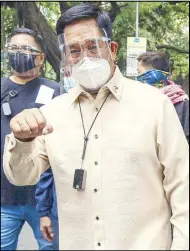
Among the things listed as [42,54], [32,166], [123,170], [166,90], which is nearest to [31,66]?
[42,54]

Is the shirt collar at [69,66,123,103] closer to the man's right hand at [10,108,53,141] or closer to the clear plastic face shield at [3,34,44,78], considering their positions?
the man's right hand at [10,108,53,141]

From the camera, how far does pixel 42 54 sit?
3.57m

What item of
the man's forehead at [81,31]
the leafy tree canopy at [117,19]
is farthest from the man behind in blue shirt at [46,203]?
the leafy tree canopy at [117,19]

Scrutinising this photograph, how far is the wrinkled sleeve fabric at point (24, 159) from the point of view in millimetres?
1899

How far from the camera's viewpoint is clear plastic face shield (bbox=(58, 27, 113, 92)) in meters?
2.09

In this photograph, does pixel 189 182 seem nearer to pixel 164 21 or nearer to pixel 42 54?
pixel 42 54

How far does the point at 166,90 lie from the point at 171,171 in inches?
46.8

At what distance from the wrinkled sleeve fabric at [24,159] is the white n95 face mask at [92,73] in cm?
28

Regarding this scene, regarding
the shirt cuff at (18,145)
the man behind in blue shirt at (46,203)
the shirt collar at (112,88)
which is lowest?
the man behind in blue shirt at (46,203)

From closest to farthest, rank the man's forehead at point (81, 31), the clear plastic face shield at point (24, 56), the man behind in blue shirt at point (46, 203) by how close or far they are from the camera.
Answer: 1. the man's forehead at point (81, 31)
2. the man behind in blue shirt at point (46, 203)
3. the clear plastic face shield at point (24, 56)

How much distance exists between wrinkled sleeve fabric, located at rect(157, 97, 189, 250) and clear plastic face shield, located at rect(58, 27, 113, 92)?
→ 12.2 inches

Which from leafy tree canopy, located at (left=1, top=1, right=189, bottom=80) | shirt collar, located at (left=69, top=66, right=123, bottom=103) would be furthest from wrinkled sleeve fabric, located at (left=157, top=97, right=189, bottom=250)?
leafy tree canopy, located at (left=1, top=1, right=189, bottom=80)

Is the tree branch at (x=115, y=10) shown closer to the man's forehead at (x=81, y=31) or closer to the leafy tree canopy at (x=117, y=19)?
the leafy tree canopy at (x=117, y=19)

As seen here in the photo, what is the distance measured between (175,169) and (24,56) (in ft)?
6.10
